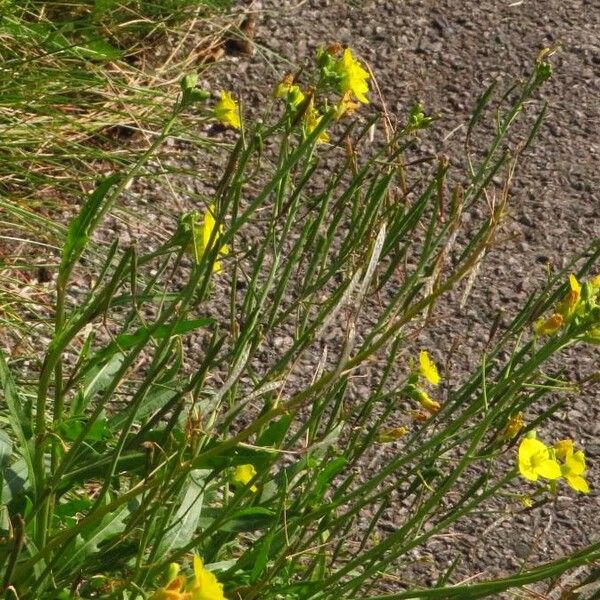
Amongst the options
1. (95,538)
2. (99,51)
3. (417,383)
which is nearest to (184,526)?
(95,538)

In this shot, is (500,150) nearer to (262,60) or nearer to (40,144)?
(262,60)

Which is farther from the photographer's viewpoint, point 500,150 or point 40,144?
point 500,150

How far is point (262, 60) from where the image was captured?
12.4 feet

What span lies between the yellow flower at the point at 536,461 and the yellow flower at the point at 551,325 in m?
0.15

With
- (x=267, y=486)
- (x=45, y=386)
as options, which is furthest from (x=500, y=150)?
(x=45, y=386)

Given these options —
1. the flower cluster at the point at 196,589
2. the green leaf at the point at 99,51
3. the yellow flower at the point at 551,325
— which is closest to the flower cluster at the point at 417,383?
the yellow flower at the point at 551,325

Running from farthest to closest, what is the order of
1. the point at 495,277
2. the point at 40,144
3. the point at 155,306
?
1. the point at 495,277
2. the point at 40,144
3. the point at 155,306

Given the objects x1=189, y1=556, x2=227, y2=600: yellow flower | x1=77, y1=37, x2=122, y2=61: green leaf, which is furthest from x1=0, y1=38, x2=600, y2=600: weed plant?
x1=77, y1=37, x2=122, y2=61: green leaf

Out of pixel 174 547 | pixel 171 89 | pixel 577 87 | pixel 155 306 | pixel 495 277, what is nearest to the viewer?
pixel 174 547

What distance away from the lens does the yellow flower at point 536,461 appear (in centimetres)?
163

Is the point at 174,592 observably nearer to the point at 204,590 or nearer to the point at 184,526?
the point at 204,590

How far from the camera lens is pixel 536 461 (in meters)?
1.66

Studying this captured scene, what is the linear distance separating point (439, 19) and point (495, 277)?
123cm

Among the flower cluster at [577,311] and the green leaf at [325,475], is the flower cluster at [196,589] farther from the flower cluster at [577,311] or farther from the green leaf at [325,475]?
the green leaf at [325,475]
